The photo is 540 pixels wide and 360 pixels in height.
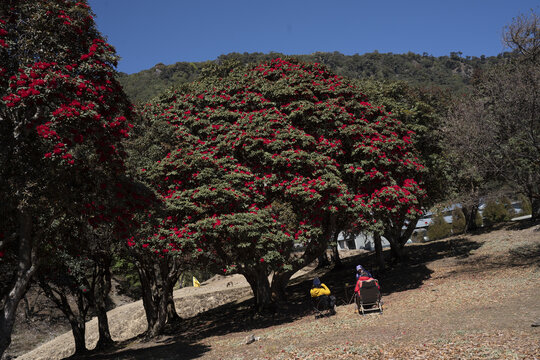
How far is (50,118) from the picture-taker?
30.6 ft

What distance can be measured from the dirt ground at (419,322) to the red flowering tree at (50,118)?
5.77 metres

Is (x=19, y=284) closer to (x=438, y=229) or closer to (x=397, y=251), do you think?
(x=397, y=251)

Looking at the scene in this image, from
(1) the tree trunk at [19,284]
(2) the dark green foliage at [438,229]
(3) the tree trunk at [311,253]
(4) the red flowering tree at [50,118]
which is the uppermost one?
(4) the red flowering tree at [50,118]

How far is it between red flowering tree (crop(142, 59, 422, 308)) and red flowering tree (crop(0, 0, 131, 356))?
14.4 feet

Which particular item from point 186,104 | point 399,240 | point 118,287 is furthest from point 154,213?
point 118,287

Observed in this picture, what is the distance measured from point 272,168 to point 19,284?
918 cm

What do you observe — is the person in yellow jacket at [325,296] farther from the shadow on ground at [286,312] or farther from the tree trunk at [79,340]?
the tree trunk at [79,340]

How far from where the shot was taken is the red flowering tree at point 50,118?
883 cm

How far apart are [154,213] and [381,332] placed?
8.99 meters

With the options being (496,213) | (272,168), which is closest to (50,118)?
(272,168)

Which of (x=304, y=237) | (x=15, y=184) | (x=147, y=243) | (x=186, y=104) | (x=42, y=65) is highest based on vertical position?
(x=186, y=104)

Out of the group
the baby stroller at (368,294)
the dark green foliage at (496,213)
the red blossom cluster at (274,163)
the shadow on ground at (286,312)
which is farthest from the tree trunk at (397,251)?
the dark green foliage at (496,213)

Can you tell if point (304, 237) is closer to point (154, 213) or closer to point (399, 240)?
point (154, 213)

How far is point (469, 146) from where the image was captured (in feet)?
58.1
